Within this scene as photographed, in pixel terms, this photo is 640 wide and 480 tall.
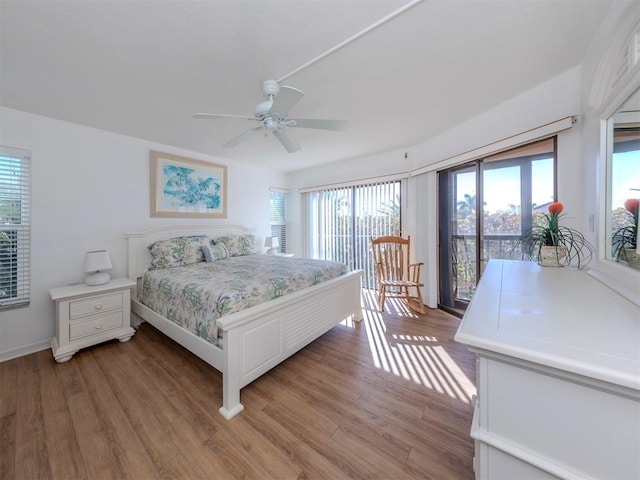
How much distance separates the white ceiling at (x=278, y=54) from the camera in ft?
4.30

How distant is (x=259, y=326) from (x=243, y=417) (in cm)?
56

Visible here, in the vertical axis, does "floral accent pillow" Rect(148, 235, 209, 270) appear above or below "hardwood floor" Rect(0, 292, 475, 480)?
above

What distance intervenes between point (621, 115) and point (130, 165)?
4.33m

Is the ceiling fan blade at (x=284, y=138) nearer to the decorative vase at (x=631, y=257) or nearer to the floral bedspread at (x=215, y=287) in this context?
the floral bedspread at (x=215, y=287)

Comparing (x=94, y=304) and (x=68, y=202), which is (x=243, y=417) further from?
(x=68, y=202)

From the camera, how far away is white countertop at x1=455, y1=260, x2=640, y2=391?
51cm

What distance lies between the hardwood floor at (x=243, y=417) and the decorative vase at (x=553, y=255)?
1.02 metres

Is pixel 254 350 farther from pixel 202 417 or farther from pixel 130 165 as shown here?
pixel 130 165

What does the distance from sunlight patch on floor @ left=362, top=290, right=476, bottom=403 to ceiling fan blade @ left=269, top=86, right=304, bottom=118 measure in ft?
7.21

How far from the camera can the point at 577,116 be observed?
5.96ft

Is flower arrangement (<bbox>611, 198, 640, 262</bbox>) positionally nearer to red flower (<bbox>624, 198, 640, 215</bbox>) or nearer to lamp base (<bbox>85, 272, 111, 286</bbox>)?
red flower (<bbox>624, 198, 640, 215</bbox>)

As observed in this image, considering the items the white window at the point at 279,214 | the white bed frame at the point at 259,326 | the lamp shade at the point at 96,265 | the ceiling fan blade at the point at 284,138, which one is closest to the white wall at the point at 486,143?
the white window at the point at 279,214

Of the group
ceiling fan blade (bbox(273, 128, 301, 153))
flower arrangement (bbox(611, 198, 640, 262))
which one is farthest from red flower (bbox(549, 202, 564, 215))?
ceiling fan blade (bbox(273, 128, 301, 153))

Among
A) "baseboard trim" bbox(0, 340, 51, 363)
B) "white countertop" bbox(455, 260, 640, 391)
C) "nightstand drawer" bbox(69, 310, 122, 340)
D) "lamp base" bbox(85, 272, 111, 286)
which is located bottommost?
"baseboard trim" bbox(0, 340, 51, 363)
